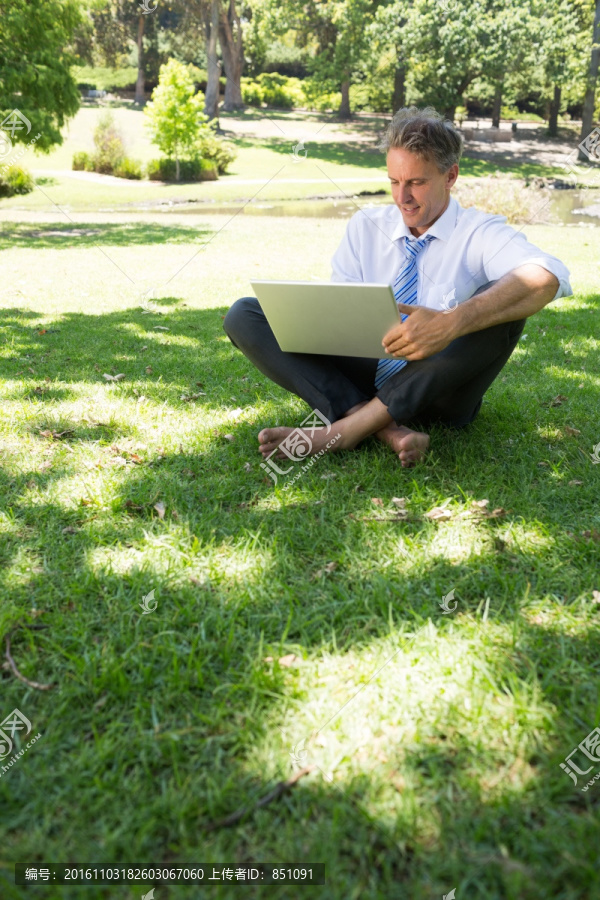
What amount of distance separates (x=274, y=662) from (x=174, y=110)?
2084 cm

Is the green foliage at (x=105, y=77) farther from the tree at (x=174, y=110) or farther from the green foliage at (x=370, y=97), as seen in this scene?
the tree at (x=174, y=110)

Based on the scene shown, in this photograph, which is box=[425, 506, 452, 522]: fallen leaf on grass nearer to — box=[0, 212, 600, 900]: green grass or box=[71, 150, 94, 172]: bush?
box=[0, 212, 600, 900]: green grass

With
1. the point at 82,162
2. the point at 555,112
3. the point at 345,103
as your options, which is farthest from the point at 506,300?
the point at 555,112

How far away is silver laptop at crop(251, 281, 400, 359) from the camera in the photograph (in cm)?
226

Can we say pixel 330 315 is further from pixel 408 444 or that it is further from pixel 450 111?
pixel 450 111

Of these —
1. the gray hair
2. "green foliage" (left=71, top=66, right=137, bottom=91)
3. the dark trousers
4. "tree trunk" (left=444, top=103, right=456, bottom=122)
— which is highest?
"green foliage" (left=71, top=66, right=137, bottom=91)

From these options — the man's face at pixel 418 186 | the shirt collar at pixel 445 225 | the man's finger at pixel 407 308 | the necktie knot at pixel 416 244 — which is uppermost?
the man's face at pixel 418 186

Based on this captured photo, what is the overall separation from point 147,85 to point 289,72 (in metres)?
8.11

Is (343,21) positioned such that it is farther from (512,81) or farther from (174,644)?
(174,644)

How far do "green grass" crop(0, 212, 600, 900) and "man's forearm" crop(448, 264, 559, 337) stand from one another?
615 millimetres

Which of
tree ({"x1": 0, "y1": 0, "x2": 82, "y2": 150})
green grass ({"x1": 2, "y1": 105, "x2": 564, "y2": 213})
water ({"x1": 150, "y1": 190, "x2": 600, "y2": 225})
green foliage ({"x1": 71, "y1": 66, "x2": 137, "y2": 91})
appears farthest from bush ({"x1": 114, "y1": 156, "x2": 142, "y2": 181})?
green foliage ({"x1": 71, "y1": 66, "x2": 137, "y2": 91})

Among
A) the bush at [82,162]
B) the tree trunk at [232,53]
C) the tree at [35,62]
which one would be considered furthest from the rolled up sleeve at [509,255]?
the tree trunk at [232,53]

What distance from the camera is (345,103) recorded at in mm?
33719

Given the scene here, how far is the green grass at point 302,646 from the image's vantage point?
1.27 m
